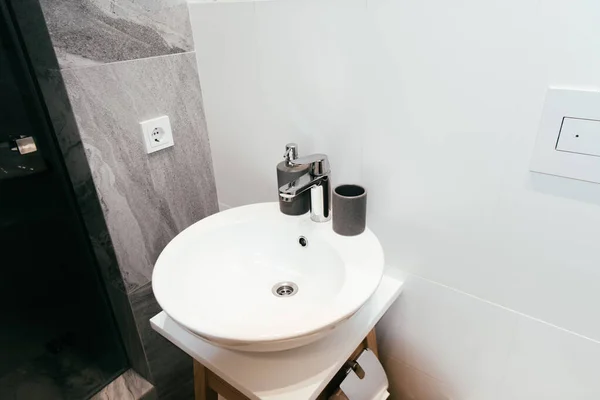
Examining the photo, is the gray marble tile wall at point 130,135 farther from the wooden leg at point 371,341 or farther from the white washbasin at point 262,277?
the wooden leg at point 371,341

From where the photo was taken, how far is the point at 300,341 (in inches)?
25.7

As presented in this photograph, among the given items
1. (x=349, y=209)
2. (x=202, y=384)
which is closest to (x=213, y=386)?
(x=202, y=384)

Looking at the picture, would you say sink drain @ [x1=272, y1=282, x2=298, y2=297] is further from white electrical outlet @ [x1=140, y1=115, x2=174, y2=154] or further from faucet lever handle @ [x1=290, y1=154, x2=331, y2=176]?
white electrical outlet @ [x1=140, y1=115, x2=174, y2=154]

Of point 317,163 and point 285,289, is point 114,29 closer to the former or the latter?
point 317,163

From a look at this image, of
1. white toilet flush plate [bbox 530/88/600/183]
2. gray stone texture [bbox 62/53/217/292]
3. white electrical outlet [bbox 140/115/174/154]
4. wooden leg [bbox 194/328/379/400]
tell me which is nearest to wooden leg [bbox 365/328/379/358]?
wooden leg [bbox 194/328/379/400]

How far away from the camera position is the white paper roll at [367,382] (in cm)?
88

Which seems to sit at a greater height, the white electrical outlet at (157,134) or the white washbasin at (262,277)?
the white electrical outlet at (157,134)

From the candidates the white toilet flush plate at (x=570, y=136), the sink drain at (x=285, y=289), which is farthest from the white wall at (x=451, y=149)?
the sink drain at (x=285, y=289)

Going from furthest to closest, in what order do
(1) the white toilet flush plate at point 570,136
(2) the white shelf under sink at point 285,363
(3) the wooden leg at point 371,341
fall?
(3) the wooden leg at point 371,341, (2) the white shelf under sink at point 285,363, (1) the white toilet flush plate at point 570,136

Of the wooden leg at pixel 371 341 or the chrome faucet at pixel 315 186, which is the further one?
the wooden leg at pixel 371 341

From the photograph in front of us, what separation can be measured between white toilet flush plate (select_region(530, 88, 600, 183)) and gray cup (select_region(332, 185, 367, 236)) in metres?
0.35

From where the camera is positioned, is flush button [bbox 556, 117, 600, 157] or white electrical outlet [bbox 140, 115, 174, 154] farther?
white electrical outlet [bbox 140, 115, 174, 154]

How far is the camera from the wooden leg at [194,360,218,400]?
902 mm

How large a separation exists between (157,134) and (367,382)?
2.77 feet
